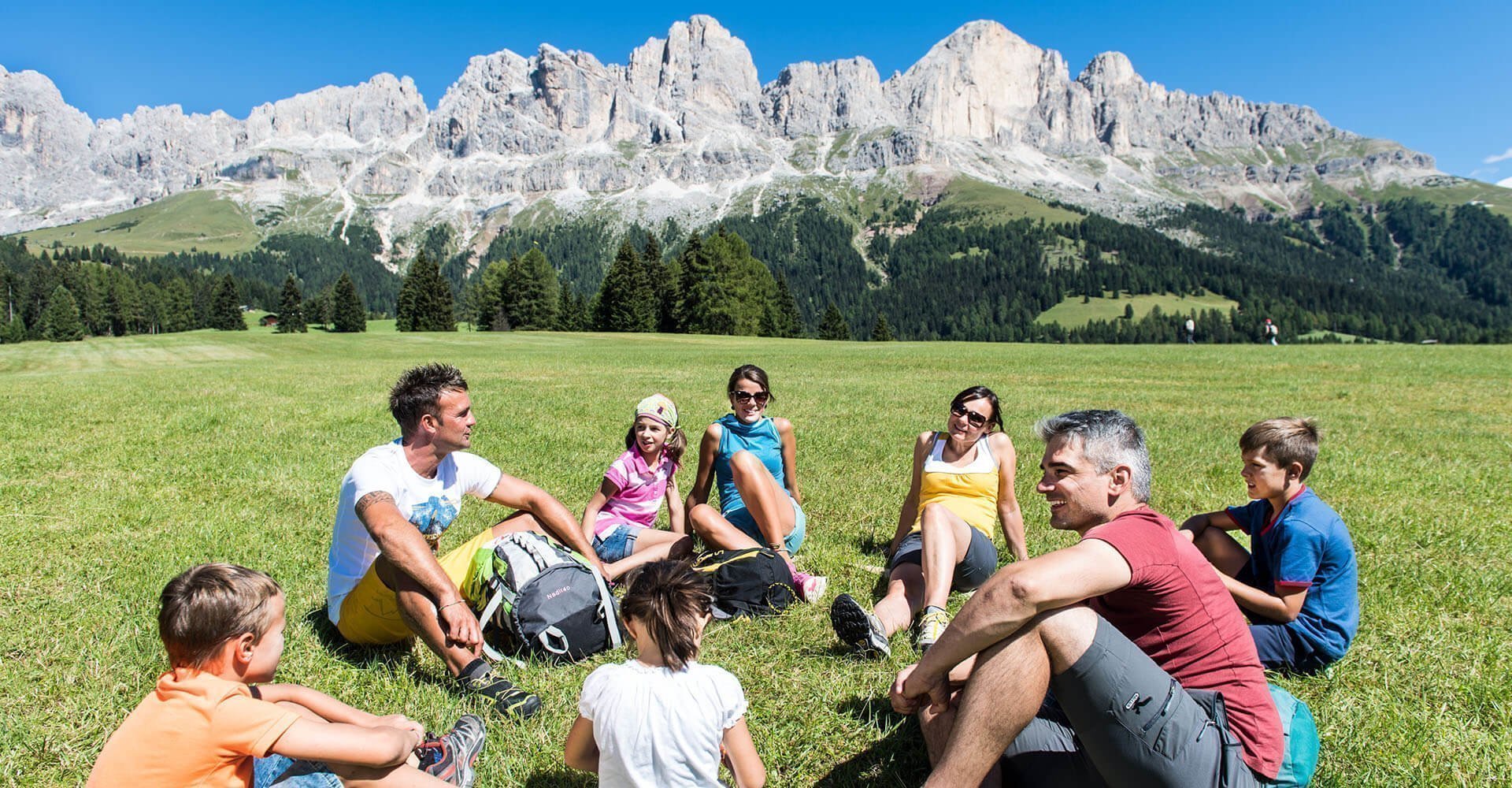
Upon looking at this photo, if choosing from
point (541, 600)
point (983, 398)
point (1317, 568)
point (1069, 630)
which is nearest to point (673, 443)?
point (541, 600)

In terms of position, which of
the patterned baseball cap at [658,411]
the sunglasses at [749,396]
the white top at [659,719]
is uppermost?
the sunglasses at [749,396]

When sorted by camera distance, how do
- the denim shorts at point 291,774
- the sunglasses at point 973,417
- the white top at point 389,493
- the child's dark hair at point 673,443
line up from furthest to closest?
1. the child's dark hair at point 673,443
2. the sunglasses at point 973,417
3. the white top at point 389,493
4. the denim shorts at point 291,774

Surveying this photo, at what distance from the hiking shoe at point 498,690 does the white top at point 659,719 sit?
1442 mm

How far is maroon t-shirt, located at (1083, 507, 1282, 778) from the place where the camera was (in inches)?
121

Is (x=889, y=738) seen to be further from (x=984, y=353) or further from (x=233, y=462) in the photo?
(x=984, y=353)

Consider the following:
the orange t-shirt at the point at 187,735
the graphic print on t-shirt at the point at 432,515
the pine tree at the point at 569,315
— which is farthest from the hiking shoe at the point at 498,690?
the pine tree at the point at 569,315

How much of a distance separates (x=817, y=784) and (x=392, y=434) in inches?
504

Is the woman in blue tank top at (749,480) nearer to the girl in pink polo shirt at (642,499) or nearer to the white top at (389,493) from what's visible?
the girl in pink polo shirt at (642,499)

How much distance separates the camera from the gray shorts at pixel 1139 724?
2.91 m

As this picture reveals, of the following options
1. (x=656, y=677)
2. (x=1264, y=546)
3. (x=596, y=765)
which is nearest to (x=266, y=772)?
(x=596, y=765)

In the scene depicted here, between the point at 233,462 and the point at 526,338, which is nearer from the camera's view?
Answer: the point at 233,462

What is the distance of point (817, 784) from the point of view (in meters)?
3.89

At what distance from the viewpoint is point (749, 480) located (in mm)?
6879

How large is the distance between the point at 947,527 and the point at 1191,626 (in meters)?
2.60
